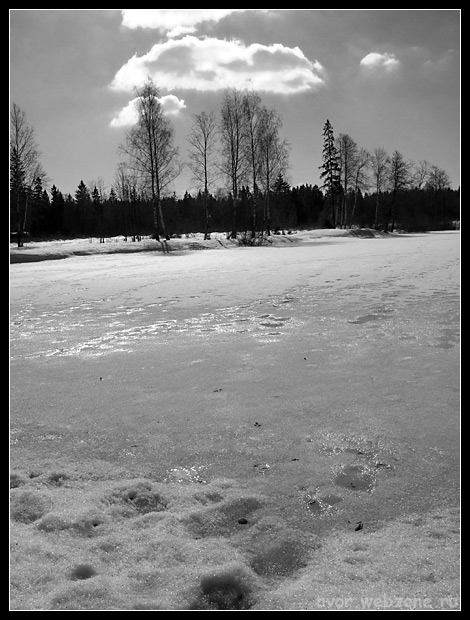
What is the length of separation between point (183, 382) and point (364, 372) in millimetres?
1375

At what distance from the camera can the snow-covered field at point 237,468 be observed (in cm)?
131

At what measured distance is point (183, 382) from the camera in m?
3.10

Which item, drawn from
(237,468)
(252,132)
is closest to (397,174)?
(252,132)

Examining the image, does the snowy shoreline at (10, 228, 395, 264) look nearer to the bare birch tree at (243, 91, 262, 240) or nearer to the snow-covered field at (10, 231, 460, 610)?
the bare birch tree at (243, 91, 262, 240)

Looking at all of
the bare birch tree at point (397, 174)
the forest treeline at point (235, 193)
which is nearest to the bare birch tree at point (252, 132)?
the forest treeline at point (235, 193)

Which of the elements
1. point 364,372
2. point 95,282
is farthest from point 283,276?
point 364,372

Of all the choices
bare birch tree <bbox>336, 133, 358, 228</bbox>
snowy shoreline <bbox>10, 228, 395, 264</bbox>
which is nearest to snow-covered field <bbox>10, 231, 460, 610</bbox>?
snowy shoreline <bbox>10, 228, 395, 264</bbox>

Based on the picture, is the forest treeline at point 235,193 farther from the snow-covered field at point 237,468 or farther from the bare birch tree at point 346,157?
the snow-covered field at point 237,468

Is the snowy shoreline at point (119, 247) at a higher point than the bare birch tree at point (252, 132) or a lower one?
lower

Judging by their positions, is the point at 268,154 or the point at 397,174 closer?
the point at 268,154

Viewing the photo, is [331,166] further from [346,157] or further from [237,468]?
[237,468]

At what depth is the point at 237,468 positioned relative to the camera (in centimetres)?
198

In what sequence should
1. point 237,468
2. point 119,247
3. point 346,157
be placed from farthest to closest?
point 346,157 → point 119,247 → point 237,468
